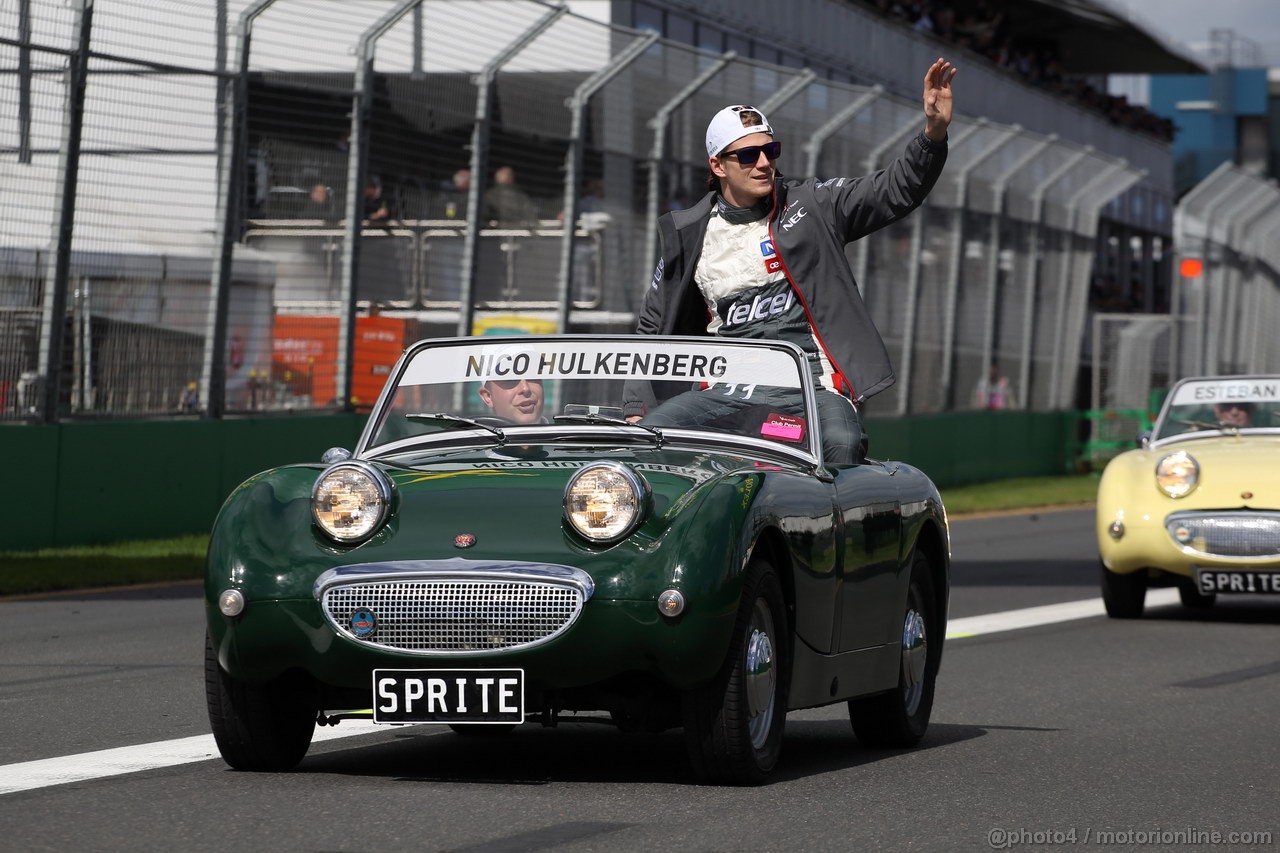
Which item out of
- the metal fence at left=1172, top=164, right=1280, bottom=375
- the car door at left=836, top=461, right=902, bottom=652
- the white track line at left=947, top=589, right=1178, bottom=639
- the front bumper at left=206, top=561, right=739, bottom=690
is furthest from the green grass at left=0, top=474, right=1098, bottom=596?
the metal fence at left=1172, top=164, right=1280, bottom=375

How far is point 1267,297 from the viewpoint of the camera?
43.5 metres

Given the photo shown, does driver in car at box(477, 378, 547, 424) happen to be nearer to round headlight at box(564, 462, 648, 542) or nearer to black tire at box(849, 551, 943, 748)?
round headlight at box(564, 462, 648, 542)

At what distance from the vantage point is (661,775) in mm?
6285

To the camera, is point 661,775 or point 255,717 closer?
point 255,717

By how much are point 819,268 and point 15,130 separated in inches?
359

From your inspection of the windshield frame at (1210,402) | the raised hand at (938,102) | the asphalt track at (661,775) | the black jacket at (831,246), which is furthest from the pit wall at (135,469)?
the raised hand at (938,102)

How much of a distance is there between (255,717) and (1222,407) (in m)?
8.58

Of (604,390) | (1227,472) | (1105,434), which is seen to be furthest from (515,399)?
(1105,434)

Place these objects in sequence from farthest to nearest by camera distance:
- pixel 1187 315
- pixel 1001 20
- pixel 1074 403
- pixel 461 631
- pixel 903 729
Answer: pixel 1001 20 < pixel 1187 315 < pixel 1074 403 < pixel 903 729 < pixel 461 631

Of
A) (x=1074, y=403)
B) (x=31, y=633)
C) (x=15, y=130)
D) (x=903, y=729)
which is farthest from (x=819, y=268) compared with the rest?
(x=1074, y=403)

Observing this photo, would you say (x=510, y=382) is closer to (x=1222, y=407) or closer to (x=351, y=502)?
(x=351, y=502)

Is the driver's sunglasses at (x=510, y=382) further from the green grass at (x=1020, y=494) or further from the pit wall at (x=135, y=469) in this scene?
the green grass at (x=1020, y=494)

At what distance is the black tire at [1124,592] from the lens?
12.6 meters

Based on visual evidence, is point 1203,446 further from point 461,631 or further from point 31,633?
Answer: point 461,631
